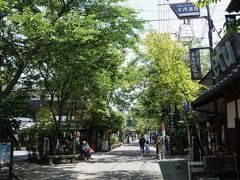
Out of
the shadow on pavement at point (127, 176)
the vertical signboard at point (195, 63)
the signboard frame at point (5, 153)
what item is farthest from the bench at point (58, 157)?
the vertical signboard at point (195, 63)

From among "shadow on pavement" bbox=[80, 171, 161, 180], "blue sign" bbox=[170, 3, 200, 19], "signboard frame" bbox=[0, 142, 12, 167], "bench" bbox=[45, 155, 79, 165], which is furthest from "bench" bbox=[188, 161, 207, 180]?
"bench" bbox=[45, 155, 79, 165]

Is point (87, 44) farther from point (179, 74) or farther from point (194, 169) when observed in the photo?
point (194, 169)

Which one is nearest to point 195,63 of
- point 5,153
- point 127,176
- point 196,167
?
point 127,176

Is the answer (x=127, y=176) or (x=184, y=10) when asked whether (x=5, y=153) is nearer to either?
(x=127, y=176)

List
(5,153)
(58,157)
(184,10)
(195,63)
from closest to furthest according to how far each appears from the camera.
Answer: (5,153) → (195,63) → (184,10) → (58,157)

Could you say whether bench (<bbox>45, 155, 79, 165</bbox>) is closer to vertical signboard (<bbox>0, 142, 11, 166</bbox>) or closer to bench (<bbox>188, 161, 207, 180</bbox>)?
vertical signboard (<bbox>0, 142, 11, 166</bbox>)

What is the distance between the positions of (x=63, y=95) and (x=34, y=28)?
45.4ft

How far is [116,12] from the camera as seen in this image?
1670 cm

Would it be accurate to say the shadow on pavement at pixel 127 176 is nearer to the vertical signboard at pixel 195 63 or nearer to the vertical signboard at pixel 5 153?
the vertical signboard at pixel 5 153

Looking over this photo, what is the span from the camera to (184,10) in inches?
842

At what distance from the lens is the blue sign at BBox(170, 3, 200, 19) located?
2108cm

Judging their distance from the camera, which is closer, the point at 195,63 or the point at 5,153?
the point at 5,153

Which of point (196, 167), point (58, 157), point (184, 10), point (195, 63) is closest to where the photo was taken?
point (196, 167)

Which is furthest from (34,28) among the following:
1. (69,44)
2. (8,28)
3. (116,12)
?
(116,12)
